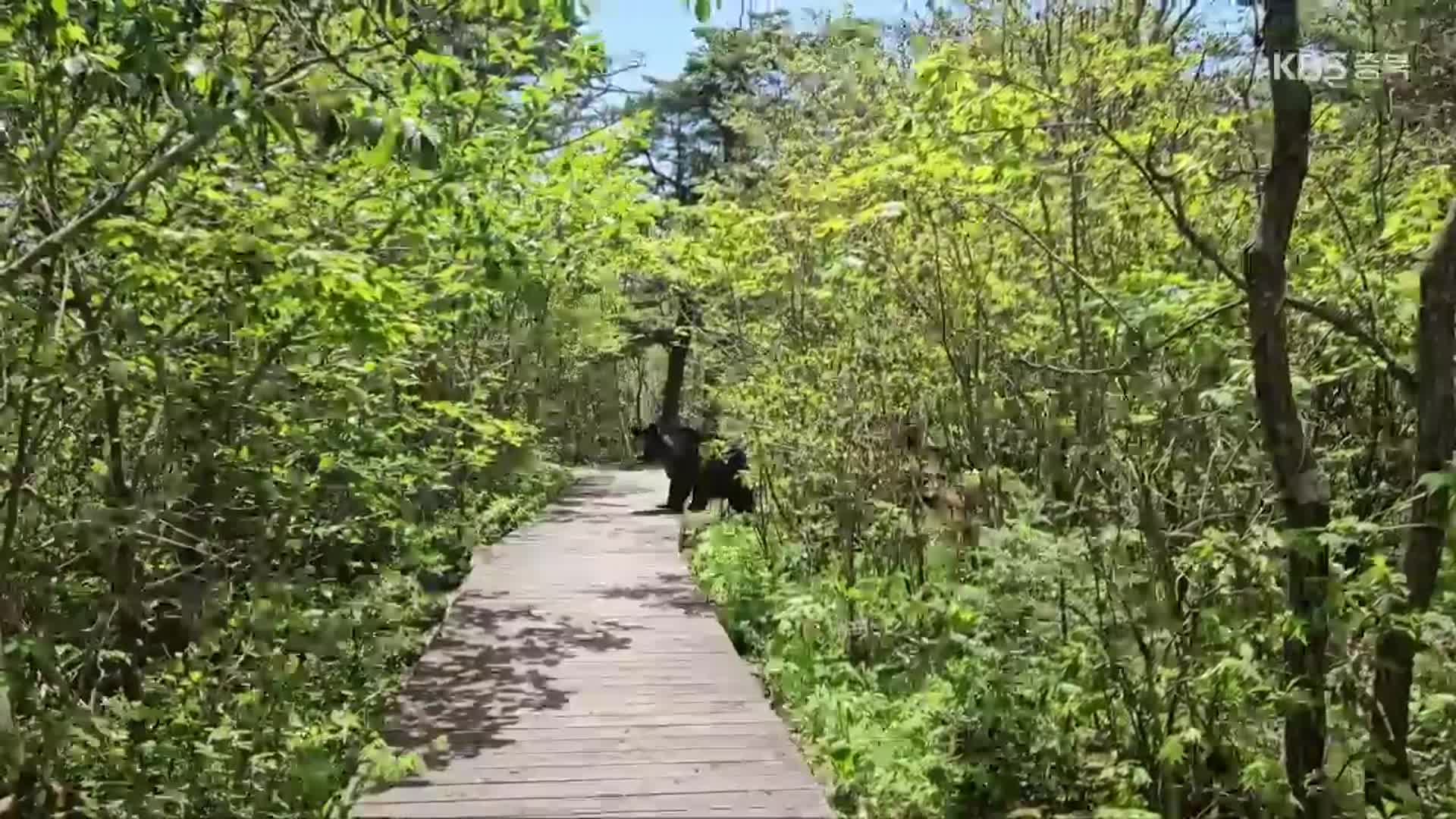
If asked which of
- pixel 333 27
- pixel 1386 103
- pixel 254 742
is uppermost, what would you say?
pixel 333 27

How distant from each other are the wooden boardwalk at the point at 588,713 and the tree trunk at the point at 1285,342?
205 centimetres

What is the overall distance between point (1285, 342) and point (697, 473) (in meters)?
10.6

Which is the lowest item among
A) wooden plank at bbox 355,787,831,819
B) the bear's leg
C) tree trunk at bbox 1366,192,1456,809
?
wooden plank at bbox 355,787,831,819

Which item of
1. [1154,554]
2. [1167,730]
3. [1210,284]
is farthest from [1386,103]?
[1167,730]

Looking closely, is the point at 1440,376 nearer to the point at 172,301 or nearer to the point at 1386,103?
the point at 1386,103

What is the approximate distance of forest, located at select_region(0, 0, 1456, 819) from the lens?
2982 millimetres

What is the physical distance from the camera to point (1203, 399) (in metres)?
3.70

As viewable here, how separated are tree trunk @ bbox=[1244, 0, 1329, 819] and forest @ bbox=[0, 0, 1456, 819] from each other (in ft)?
0.03

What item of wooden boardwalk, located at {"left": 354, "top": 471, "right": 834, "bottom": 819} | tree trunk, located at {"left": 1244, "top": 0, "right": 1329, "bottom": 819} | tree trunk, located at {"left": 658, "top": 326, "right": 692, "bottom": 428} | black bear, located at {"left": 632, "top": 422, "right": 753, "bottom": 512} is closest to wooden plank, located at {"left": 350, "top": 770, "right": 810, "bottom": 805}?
wooden boardwalk, located at {"left": 354, "top": 471, "right": 834, "bottom": 819}

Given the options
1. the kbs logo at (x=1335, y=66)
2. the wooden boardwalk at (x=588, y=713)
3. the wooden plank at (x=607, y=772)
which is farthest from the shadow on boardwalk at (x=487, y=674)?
the kbs logo at (x=1335, y=66)

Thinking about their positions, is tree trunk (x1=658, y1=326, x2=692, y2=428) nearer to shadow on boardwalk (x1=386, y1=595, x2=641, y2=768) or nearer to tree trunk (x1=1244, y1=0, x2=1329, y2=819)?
shadow on boardwalk (x1=386, y1=595, x2=641, y2=768)

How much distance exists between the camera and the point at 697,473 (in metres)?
13.3

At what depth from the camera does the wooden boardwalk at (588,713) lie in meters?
4.43

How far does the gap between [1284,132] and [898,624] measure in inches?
145
